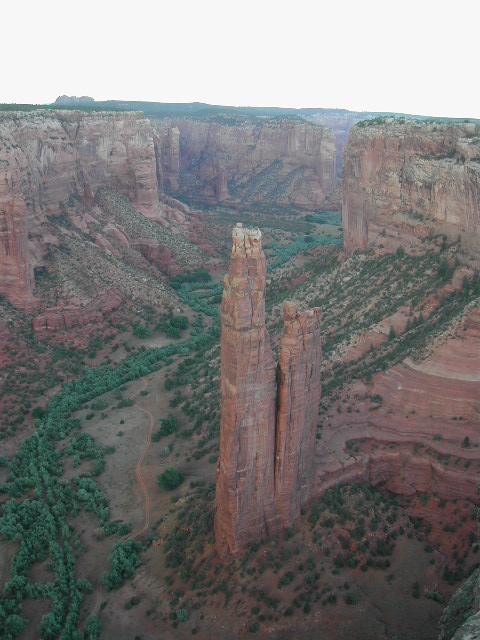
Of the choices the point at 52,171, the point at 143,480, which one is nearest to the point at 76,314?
the point at 52,171

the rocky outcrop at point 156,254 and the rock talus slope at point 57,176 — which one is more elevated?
the rock talus slope at point 57,176

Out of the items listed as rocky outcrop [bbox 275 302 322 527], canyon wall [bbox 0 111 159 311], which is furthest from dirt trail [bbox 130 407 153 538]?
canyon wall [bbox 0 111 159 311]

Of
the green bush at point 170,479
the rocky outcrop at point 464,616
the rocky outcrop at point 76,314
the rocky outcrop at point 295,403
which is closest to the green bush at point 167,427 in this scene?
the green bush at point 170,479

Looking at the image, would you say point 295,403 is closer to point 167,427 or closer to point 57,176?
point 167,427

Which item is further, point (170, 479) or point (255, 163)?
point (255, 163)

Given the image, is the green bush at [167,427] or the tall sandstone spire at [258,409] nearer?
the tall sandstone spire at [258,409]

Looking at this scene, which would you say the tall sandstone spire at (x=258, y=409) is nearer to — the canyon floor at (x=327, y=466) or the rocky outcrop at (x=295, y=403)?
the rocky outcrop at (x=295, y=403)

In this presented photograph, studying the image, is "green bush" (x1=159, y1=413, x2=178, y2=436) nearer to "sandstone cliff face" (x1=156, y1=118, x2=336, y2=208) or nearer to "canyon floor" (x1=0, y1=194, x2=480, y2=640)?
"canyon floor" (x1=0, y1=194, x2=480, y2=640)
